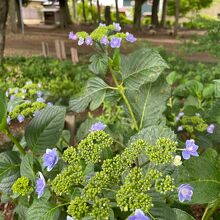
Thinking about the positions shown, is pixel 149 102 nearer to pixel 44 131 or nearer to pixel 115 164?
pixel 44 131

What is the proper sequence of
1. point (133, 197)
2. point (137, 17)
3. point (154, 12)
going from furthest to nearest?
point (154, 12), point (137, 17), point (133, 197)

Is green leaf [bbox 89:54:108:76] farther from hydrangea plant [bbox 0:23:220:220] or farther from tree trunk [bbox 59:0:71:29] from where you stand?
tree trunk [bbox 59:0:71:29]

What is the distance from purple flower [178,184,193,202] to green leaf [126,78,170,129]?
48 centimetres

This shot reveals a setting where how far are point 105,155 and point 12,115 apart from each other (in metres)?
0.59

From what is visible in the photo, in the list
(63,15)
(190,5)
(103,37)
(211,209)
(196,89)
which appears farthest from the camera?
(190,5)

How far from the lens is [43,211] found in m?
0.99

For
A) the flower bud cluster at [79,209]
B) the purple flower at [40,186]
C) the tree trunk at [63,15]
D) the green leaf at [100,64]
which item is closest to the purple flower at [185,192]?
the flower bud cluster at [79,209]

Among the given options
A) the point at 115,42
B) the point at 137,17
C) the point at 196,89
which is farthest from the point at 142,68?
the point at 137,17

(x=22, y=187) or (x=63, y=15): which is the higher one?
(x=22, y=187)

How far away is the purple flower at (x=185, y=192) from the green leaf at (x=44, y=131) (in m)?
0.46

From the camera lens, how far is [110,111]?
4145 millimetres

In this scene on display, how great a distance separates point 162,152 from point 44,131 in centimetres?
46

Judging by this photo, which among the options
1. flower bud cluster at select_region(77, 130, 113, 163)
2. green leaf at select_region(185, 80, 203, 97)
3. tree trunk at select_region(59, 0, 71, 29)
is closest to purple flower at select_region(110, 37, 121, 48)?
flower bud cluster at select_region(77, 130, 113, 163)

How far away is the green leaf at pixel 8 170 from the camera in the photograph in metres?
1.17
